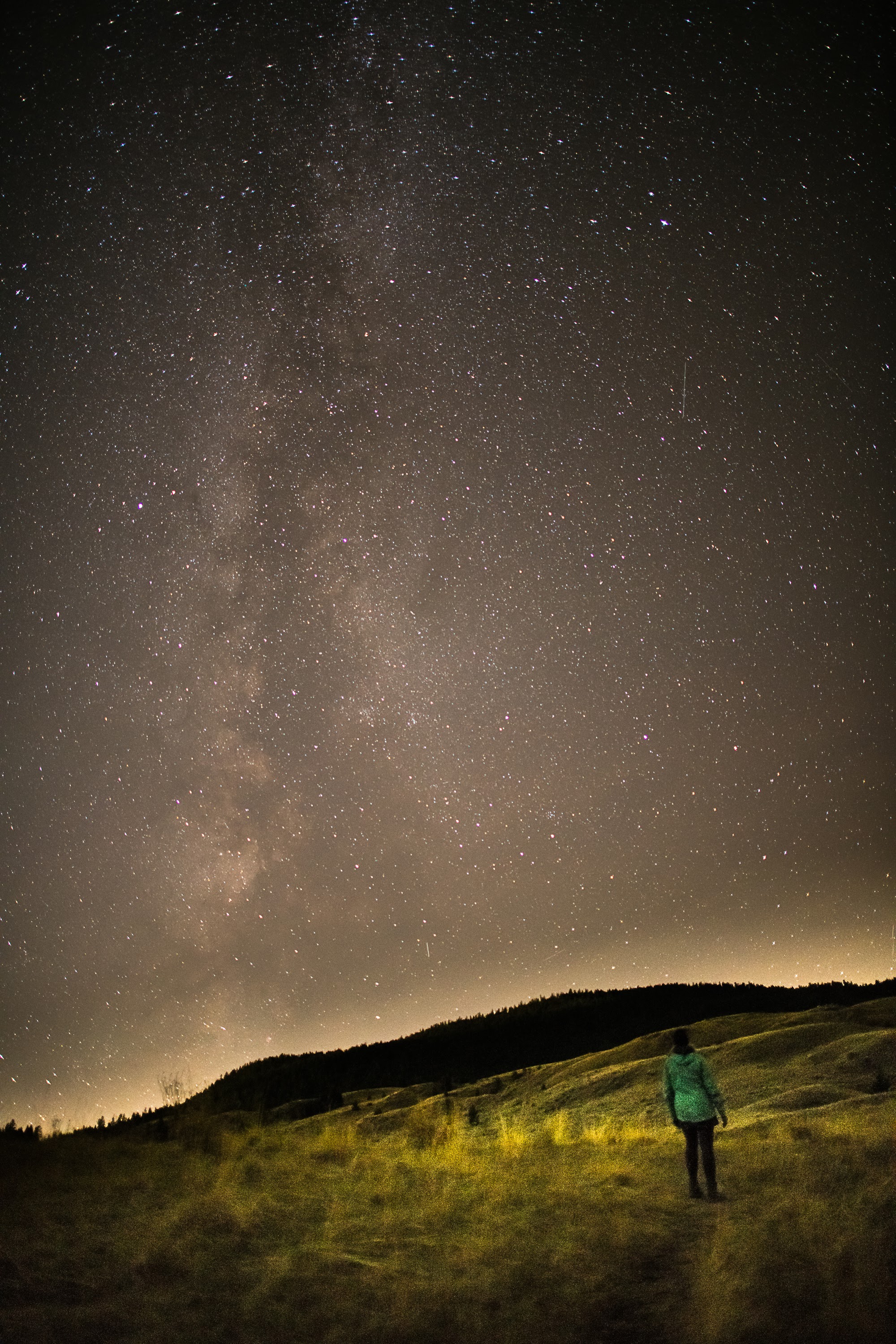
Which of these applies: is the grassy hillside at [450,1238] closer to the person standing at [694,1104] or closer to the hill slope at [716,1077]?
the person standing at [694,1104]

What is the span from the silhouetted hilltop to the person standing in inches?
1277

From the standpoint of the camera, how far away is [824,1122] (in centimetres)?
1136

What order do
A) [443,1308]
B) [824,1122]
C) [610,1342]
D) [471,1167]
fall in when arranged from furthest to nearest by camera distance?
[824,1122], [471,1167], [443,1308], [610,1342]

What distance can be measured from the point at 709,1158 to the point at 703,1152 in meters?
0.14

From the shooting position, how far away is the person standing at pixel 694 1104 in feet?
27.2

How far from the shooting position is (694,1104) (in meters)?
8.44

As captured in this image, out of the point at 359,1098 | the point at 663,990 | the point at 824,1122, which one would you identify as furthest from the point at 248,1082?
the point at 824,1122

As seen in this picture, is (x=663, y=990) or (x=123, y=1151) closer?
(x=123, y=1151)

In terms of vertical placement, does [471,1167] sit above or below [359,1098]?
above

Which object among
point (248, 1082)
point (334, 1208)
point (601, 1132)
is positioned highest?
point (334, 1208)

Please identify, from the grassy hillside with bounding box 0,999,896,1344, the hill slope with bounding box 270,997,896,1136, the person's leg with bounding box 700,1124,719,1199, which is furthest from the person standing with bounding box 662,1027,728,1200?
the hill slope with bounding box 270,997,896,1136

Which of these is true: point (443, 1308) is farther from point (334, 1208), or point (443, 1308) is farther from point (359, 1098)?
point (359, 1098)

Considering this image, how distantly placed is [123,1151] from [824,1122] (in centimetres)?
941

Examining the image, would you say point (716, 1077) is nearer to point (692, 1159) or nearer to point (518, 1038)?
point (692, 1159)
